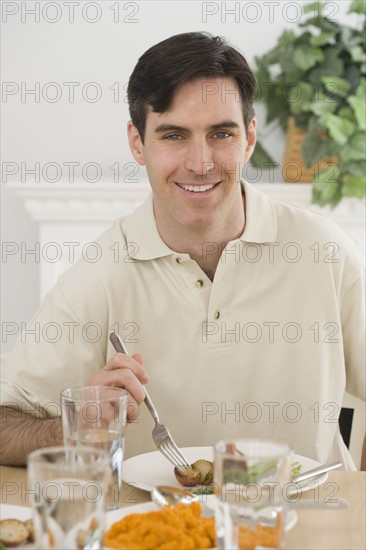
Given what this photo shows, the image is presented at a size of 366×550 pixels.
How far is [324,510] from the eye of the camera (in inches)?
43.3

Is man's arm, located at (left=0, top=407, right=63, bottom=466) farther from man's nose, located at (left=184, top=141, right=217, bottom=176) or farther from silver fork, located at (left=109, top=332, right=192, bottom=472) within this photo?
man's nose, located at (left=184, top=141, right=217, bottom=176)

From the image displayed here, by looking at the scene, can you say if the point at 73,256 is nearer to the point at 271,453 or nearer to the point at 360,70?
the point at 360,70

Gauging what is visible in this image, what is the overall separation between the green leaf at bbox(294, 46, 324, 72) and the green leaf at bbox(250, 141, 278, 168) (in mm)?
315

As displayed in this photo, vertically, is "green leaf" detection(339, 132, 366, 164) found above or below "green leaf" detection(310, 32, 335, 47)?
below

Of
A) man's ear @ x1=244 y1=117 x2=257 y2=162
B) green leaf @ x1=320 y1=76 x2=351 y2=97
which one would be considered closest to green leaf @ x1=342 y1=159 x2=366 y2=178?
green leaf @ x1=320 y1=76 x2=351 y2=97

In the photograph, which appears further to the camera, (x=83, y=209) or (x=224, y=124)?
(x=83, y=209)

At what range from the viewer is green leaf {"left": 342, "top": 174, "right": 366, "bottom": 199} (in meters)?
3.09

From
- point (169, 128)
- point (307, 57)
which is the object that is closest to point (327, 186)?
point (307, 57)

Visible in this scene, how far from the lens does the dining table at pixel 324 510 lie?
1.01m

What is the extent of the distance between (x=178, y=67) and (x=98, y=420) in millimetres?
775

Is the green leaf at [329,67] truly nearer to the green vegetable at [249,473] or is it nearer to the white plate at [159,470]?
the white plate at [159,470]

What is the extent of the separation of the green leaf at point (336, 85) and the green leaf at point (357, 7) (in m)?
0.24

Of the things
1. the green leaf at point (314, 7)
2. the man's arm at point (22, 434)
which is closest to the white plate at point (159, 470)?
the man's arm at point (22, 434)

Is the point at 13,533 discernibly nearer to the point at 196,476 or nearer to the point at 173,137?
the point at 196,476
